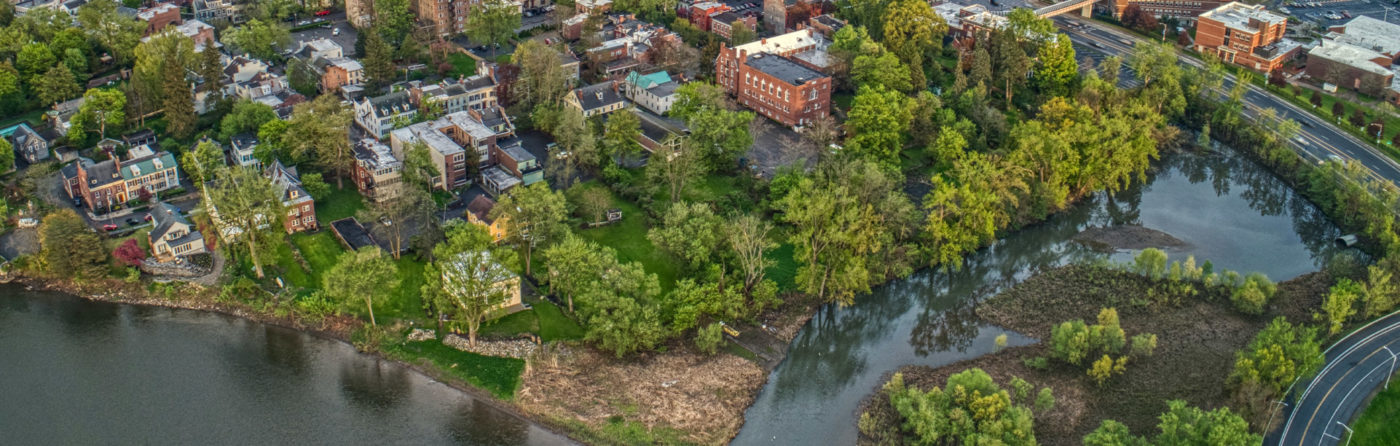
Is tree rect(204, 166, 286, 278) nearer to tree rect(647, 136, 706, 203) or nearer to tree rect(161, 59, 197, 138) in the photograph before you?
tree rect(161, 59, 197, 138)

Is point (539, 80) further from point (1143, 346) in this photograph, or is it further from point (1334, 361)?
point (1334, 361)

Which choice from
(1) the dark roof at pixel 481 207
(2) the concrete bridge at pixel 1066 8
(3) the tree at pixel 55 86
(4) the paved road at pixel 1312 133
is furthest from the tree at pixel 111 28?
(4) the paved road at pixel 1312 133

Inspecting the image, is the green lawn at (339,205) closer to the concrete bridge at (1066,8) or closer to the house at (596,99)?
the house at (596,99)

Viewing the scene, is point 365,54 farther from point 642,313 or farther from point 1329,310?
point 1329,310

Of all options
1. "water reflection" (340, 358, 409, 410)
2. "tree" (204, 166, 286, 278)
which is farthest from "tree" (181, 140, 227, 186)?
"water reflection" (340, 358, 409, 410)

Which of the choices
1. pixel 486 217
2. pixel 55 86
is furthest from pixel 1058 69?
pixel 55 86
